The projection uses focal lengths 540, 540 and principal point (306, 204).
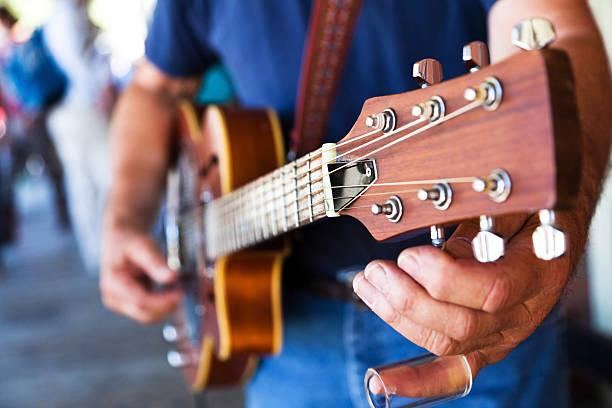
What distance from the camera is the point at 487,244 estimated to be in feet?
0.91

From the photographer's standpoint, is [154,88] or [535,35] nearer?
[535,35]

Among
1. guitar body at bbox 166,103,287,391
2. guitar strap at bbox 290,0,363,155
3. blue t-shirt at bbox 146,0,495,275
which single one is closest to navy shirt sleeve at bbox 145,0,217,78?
blue t-shirt at bbox 146,0,495,275

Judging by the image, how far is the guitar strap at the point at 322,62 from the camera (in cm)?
60

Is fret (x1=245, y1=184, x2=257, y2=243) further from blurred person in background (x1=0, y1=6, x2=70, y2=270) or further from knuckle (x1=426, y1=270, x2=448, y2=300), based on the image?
blurred person in background (x1=0, y1=6, x2=70, y2=270)

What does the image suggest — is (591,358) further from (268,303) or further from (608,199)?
(268,303)

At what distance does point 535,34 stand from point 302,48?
1.83ft

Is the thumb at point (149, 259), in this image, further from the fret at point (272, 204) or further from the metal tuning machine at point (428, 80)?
the metal tuning machine at point (428, 80)

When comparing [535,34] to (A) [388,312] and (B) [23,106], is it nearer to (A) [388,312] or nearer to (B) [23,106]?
(A) [388,312]

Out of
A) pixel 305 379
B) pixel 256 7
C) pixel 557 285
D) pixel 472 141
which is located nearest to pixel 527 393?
pixel 305 379

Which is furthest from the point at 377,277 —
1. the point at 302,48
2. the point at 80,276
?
the point at 80,276

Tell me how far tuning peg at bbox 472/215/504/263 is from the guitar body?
0.41m

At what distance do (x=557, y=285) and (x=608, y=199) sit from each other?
1.21 metres

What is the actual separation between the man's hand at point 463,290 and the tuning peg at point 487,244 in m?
0.02

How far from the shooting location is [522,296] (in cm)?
32
